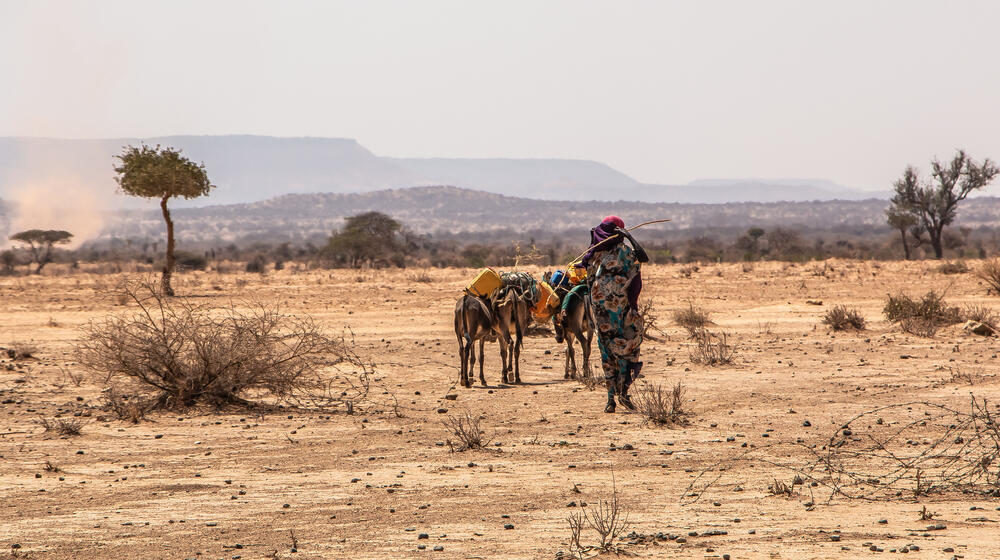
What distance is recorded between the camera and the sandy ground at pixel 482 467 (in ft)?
22.1

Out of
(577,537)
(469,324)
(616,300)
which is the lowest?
(577,537)

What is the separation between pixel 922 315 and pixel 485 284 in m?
10.4

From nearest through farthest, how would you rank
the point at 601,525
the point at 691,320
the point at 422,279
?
the point at 601,525
the point at 691,320
the point at 422,279

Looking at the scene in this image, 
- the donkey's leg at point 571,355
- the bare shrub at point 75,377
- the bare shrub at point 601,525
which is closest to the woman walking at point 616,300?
the donkey's leg at point 571,355

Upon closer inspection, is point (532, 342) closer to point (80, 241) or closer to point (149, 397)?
point (149, 397)

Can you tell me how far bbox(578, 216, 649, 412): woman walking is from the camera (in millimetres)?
11586

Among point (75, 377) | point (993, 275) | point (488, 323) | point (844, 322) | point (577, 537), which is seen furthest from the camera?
point (993, 275)

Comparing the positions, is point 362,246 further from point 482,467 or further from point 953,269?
point 482,467

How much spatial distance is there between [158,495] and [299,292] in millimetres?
26240

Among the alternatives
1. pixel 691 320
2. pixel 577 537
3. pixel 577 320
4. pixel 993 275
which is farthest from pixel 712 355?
pixel 993 275

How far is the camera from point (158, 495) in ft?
27.5

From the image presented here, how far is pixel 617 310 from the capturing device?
37.9 ft

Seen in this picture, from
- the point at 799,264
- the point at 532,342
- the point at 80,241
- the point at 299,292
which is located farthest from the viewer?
the point at 80,241

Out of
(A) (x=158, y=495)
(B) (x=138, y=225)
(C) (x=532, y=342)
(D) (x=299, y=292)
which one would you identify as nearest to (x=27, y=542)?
(A) (x=158, y=495)
